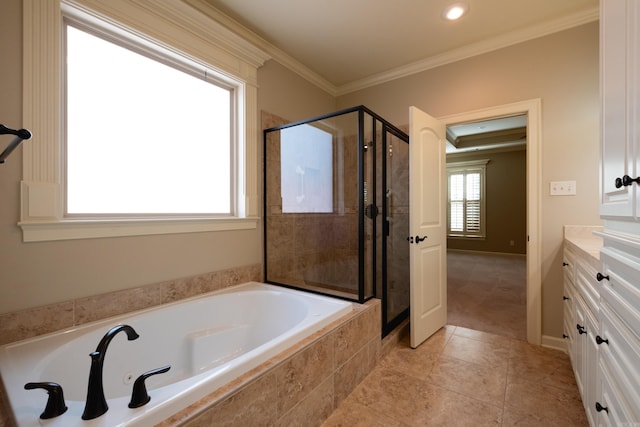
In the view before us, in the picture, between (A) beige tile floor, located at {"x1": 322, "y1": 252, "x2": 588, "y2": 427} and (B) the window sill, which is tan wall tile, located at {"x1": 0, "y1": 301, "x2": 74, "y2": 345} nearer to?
(B) the window sill

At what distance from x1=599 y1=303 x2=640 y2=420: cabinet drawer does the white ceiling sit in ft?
6.79

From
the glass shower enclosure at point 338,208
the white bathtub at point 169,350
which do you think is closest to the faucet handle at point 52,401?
the white bathtub at point 169,350

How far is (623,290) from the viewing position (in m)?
0.80

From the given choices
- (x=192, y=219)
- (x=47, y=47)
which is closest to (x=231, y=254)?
(x=192, y=219)

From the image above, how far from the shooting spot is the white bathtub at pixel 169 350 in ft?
2.82

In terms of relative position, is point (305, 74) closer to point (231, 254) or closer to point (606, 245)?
point (231, 254)

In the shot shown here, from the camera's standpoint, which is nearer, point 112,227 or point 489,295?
point 112,227

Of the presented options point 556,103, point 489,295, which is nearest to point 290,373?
point 556,103

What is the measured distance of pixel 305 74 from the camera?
2.81 meters

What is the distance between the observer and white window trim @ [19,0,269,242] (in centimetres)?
131

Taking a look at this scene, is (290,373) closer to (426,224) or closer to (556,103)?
(426,224)

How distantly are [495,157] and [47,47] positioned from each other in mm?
7421

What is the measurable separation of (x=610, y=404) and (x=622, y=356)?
0.23 m

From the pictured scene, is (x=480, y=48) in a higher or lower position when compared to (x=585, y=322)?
higher
